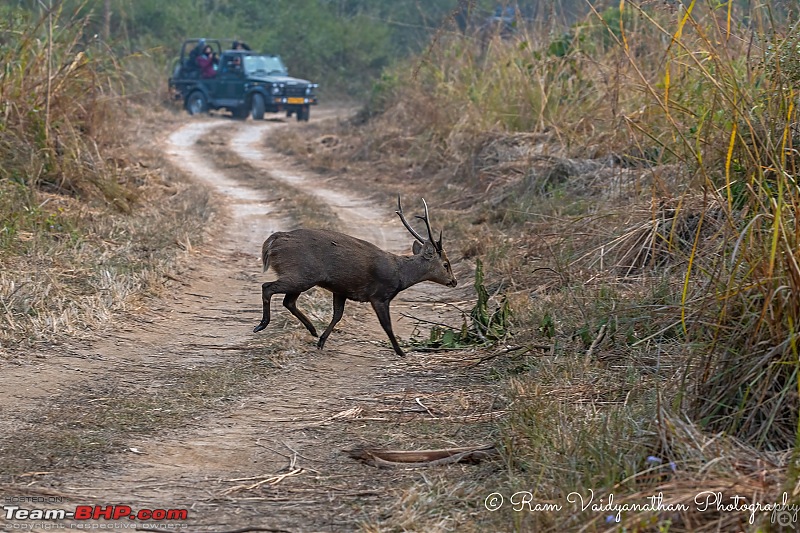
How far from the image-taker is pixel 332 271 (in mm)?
6707

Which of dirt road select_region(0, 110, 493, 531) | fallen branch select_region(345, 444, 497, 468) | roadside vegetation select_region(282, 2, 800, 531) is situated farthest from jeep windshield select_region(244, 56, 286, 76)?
fallen branch select_region(345, 444, 497, 468)

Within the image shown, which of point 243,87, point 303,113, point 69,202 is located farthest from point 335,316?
point 243,87

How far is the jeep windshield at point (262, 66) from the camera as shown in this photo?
28.0 meters

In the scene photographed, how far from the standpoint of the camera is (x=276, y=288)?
21.7 feet

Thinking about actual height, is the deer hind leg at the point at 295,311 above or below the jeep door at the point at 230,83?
above

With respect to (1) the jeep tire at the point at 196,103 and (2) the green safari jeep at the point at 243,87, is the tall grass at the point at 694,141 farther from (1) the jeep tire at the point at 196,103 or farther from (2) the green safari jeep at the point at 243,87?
(1) the jeep tire at the point at 196,103

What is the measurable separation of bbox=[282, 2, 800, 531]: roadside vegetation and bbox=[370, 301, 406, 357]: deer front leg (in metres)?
0.67

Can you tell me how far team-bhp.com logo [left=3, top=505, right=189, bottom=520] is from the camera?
377cm

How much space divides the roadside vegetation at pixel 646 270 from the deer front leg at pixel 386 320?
669 mm

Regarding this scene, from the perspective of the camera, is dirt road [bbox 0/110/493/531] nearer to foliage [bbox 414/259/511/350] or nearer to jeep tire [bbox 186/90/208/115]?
foliage [bbox 414/259/511/350]

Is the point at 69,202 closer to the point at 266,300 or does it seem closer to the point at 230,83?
the point at 266,300

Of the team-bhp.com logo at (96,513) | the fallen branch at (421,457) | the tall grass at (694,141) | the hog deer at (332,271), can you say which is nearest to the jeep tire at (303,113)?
the tall grass at (694,141)

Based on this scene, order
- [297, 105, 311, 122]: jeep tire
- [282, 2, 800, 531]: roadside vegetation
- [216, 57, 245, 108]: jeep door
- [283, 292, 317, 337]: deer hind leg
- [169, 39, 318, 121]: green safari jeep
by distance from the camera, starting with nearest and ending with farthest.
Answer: [282, 2, 800, 531]: roadside vegetation → [283, 292, 317, 337]: deer hind leg → [169, 39, 318, 121]: green safari jeep → [297, 105, 311, 122]: jeep tire → [216, 57, 245, 108]: jeep door

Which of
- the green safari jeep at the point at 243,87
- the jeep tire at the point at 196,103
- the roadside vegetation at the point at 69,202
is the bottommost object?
the jeep tire at the point at 196,103
